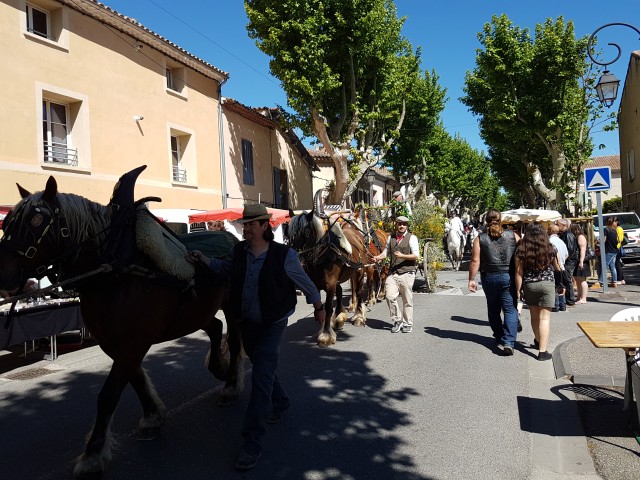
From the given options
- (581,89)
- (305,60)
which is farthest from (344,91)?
(581,89)

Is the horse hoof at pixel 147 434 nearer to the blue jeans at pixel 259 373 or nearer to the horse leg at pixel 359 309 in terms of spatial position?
the blue jeans at pixel 259 373

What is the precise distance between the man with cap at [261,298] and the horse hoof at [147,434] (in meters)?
0.82

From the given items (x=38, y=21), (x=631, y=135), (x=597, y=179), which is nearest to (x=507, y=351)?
(x=597, y=179)

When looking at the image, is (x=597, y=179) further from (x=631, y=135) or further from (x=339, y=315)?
(x=631, y=135)

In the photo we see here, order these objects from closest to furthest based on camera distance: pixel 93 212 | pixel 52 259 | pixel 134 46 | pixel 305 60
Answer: pixel 52 259, pixel 93 212, pixel 134 46, pixel 305 60

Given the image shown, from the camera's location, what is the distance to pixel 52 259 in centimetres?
351

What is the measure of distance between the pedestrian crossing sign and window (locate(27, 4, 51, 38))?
44.5ft

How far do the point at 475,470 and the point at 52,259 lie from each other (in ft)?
10.8

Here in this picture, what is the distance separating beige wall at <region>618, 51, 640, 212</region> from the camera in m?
29.5

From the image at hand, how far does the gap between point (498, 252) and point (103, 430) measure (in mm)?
5342

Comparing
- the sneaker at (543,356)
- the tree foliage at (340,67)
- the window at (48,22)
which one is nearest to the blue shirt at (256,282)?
the sneaker at (543,356)

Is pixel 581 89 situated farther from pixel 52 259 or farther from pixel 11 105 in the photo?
pixel 52 259

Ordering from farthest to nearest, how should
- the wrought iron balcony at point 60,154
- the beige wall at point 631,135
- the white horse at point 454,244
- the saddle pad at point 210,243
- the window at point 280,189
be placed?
the beige wall at point 631,135 → the window at point 280,189 → the white horse at point 454,244 → the wrought iron balcony at point 60,154 → the saddle pad at point 210,243

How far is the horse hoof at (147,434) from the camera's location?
418 centimetres
